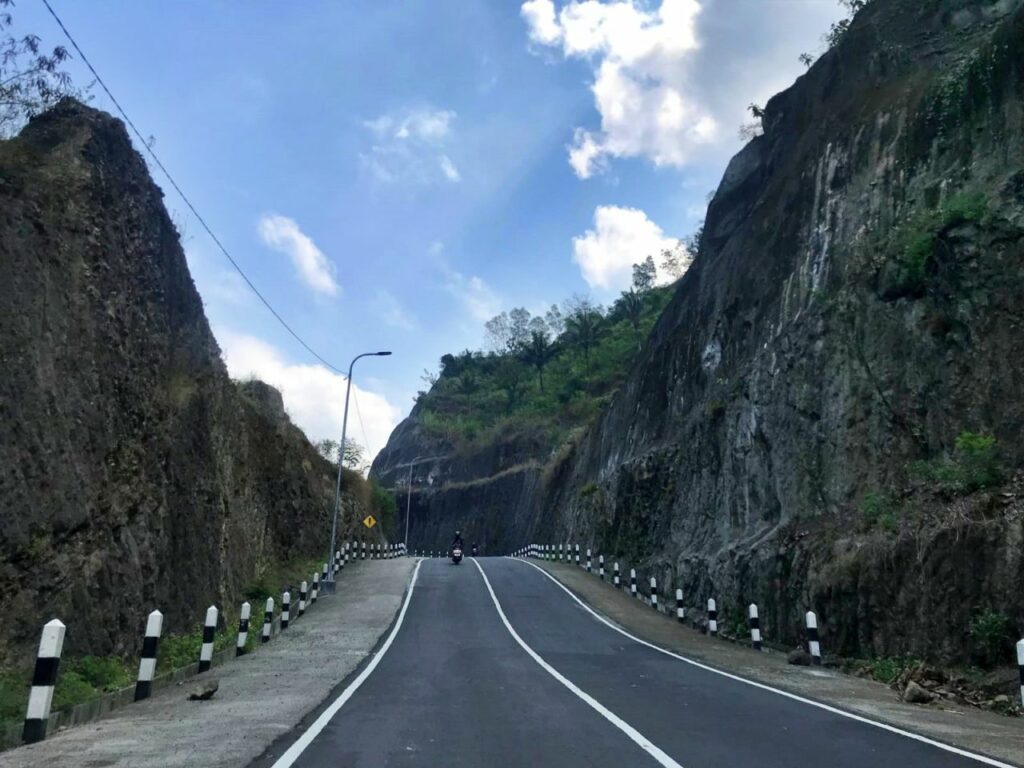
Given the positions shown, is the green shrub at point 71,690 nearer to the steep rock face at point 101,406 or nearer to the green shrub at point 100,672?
the green shrub at point 100,672

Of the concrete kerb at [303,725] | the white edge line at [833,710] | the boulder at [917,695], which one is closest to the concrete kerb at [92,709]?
the concrete kerb at [303,725]

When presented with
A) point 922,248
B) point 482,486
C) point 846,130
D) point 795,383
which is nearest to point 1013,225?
point 922,248

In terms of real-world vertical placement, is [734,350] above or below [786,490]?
above

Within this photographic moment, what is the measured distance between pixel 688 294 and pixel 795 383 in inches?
825

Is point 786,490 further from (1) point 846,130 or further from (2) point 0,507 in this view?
(2) point 0,507

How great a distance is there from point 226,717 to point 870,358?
649 inches

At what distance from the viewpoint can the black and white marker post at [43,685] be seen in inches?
293

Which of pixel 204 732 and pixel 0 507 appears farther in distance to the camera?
pixel 0 507

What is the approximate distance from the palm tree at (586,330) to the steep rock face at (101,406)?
75835 mm

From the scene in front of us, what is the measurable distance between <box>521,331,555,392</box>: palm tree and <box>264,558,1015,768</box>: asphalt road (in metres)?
86.2

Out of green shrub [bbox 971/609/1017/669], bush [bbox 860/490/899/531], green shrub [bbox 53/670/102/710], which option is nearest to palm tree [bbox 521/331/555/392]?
bush [bbox 860/490/899/531]

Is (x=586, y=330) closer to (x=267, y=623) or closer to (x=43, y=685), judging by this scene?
(x=267, y=623)

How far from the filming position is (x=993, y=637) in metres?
11.9

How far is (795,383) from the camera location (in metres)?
22.6
